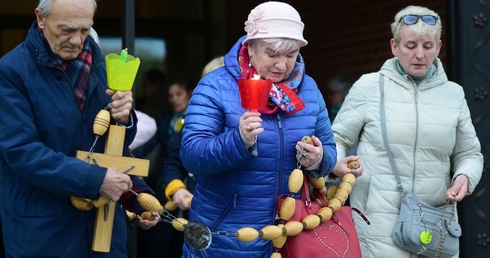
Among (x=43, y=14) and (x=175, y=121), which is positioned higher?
(x=43, y=14)

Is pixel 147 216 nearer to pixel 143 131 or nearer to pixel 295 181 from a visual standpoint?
pixel 295 181

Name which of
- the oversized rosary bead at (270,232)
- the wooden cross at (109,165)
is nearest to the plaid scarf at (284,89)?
the oversized rosary bead at (270,232)

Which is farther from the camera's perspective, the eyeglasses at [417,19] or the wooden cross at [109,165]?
the eyeglasses at [417,19]

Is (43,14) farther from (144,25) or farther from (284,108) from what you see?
(144,25)

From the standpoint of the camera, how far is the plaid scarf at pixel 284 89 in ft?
12.9

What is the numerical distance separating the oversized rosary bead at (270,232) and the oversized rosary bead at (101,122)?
75cm

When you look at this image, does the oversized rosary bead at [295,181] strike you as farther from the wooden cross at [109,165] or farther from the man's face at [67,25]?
the man's face at [67,25]

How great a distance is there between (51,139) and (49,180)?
0.66 ft

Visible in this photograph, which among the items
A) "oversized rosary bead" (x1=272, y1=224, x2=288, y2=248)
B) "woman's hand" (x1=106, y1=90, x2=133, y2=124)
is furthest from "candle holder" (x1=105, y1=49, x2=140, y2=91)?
"oversized rosary bead" (x1=272, y1=224, x2=288, y2=248)

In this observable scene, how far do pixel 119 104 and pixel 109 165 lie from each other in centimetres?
25

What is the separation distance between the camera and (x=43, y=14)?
156 inches

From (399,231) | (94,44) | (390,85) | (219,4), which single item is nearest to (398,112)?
(390,85)

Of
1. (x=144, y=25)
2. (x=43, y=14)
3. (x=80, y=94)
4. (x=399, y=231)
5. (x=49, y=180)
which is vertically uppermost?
(x=43, y=14)

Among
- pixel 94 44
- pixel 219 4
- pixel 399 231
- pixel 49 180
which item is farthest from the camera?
pixel 219 4
